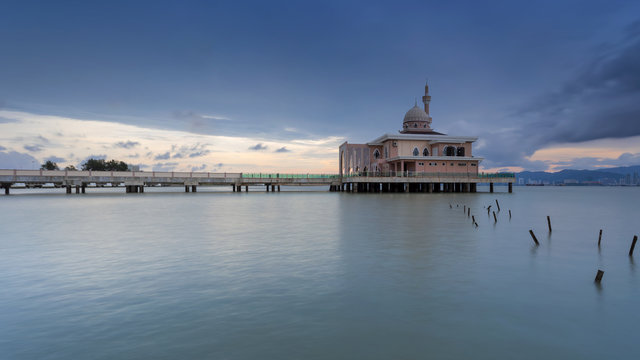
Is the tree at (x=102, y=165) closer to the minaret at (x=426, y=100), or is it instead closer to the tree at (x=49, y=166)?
the tree at (x=49, y=166)

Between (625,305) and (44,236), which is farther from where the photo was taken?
(44,236)

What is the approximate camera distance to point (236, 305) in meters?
9.38

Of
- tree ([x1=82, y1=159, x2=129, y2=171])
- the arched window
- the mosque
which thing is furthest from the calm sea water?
tree ([x1=82, y1=159, x2=129, y2=171])

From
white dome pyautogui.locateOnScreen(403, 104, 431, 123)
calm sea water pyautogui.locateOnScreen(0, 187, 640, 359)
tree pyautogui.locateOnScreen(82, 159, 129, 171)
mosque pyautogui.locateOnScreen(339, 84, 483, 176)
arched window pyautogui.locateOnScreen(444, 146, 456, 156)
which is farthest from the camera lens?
tree pyautogui.locateOnScreen(82, 159, 129, 171)

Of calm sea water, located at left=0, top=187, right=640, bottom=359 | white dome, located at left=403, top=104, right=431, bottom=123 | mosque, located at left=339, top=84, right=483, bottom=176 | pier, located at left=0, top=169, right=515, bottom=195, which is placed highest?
white dome, located at left=403, top=104, right=431, bottom=123

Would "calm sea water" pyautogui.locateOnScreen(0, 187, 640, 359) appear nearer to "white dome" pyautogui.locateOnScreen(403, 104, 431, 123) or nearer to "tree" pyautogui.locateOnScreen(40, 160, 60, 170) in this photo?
"white dome" pyautogui.locateOnScreen(403, 104, 431, 123)

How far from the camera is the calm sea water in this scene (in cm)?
718

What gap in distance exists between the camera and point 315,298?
10.0 m

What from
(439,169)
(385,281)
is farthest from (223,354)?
(439,169)

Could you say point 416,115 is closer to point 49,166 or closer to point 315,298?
point 315,298

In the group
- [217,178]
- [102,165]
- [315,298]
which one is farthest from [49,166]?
Answer: [315,298]

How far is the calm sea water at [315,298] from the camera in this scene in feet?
23.6

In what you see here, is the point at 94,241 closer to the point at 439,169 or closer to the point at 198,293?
the point at 198,293

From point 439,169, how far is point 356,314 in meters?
62.1
